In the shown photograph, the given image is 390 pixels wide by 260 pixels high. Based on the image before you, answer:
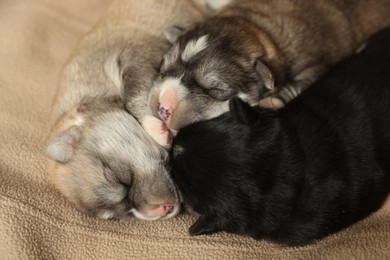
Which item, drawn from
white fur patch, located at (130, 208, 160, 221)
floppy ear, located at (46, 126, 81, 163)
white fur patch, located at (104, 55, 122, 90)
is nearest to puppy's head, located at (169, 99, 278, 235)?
white fur patch, located at (130, 208, 160, 221)

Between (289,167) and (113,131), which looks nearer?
(289,167)

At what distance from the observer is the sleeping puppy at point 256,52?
2.67 metres

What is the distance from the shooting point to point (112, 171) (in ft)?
8.62

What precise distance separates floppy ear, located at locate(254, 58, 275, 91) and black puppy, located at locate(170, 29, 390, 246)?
16 centimetres

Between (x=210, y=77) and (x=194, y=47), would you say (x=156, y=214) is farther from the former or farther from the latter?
(x=194, y=47)

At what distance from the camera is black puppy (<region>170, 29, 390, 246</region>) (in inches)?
90.0

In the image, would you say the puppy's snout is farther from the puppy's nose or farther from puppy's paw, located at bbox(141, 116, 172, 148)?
the puppy's nose

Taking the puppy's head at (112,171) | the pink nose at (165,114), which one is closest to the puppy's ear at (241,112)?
the pink nose at (165,114)

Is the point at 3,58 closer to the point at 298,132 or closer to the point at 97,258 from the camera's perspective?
the point at 97,258

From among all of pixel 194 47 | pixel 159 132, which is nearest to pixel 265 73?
pixel 194 47

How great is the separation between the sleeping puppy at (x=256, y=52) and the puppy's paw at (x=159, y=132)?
4 centimetres

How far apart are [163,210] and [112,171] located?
334mm

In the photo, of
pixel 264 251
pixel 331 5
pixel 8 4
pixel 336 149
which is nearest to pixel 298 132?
pixel 336 149

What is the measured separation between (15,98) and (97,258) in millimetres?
1417
